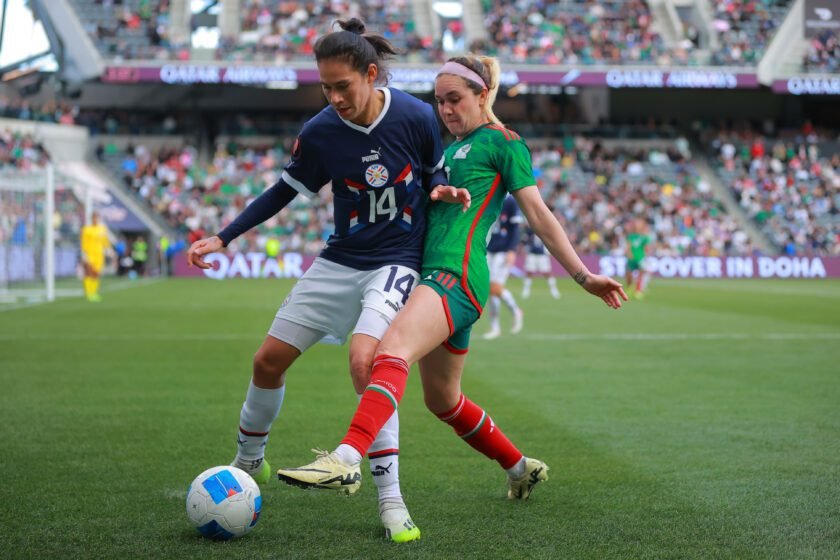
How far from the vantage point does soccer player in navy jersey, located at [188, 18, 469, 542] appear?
14.5 feet

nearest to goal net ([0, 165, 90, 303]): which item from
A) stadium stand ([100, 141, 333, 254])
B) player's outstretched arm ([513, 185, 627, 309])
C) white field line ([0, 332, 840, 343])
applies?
stadium stand ([100, 141, 333, 254])

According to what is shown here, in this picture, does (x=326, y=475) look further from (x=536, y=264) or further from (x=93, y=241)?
(x=536, y=264)

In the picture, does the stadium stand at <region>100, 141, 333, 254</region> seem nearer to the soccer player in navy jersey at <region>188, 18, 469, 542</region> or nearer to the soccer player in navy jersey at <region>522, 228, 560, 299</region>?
the soccer player in navy jersey at <region>522, 228, 560, 299</region>

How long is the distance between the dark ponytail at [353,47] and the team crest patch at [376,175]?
44 centimetres

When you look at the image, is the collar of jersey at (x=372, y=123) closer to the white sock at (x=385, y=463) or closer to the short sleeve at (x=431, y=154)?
the short sleeve at (x=431, y=154)

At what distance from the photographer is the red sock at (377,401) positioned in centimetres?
397

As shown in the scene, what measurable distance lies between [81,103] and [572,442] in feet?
133

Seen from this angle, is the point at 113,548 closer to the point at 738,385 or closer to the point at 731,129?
the point at 738,385

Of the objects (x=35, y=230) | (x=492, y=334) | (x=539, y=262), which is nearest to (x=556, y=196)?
(x=539, y=262)

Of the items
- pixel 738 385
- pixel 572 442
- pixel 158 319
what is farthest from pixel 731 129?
pixel 572 442

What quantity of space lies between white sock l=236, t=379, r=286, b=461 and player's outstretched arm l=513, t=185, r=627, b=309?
156 cm

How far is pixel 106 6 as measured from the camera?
42.0 meters

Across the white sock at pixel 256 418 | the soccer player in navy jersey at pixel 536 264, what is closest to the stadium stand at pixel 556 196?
the soccer player in navy jersey at pixel 536 264

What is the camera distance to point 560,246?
4.44m
